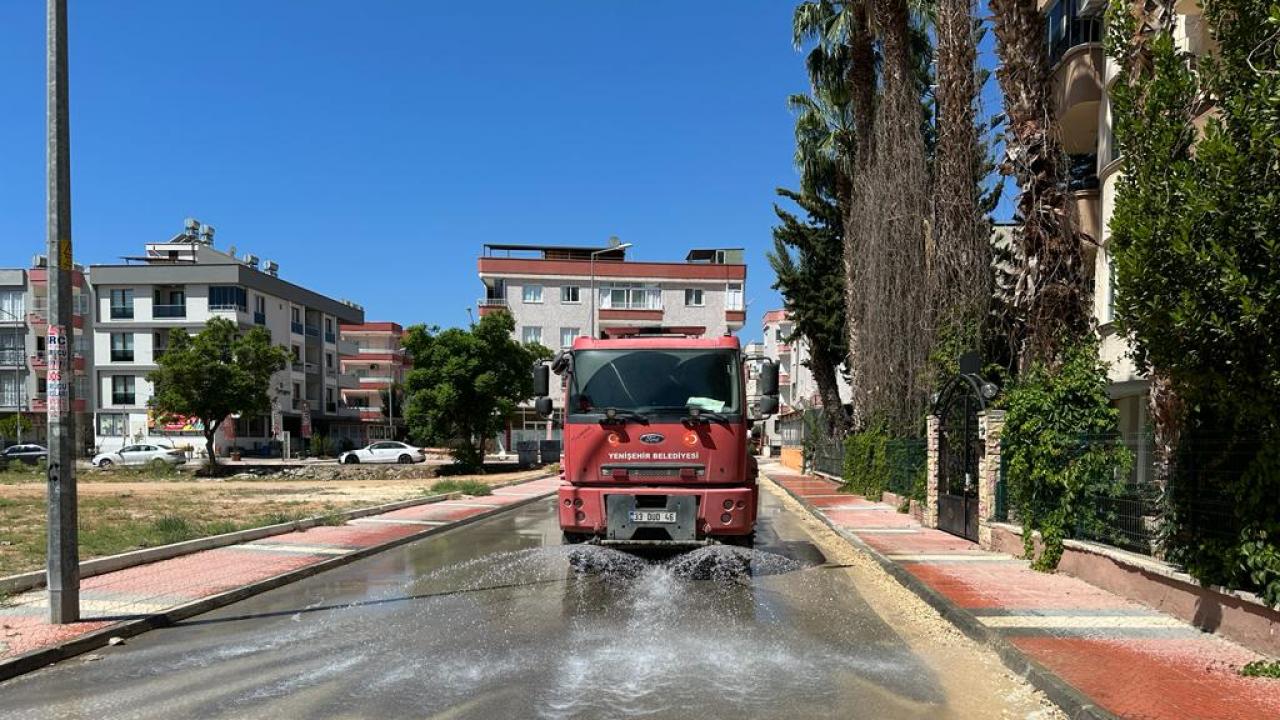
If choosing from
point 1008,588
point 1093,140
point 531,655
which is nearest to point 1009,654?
point 1008,588

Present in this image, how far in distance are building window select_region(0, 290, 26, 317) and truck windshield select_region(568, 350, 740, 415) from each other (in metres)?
67.1

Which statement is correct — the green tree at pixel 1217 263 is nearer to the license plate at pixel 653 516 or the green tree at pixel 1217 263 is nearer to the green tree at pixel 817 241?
the license plate at pixel 653 516

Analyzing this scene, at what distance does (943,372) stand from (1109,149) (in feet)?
17.1

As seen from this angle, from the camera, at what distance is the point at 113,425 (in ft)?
192

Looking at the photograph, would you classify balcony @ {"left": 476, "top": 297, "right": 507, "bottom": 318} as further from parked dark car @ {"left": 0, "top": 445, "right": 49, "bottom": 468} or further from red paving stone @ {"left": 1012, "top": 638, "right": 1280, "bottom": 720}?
red paving stone @ {"left": 1012, "top": 638, "right": 1280, "bottom": 720}

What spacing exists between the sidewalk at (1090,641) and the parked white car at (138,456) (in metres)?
44.6

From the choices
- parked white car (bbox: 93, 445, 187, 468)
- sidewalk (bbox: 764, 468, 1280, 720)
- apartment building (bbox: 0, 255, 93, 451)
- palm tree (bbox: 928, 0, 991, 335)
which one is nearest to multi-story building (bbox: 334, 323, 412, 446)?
apartment building (bbox: 0, 255, 93, 451)

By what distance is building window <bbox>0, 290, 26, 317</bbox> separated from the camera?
204ft

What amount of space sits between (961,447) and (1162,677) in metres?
9.31

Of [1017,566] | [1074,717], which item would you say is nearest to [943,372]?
[1017,566]

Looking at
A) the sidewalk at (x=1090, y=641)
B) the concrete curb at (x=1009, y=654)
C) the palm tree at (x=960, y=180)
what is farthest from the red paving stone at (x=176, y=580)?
the palm tree at (x=960, y=180)

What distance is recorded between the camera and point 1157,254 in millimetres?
6434

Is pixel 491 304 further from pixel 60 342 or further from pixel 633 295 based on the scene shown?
pixel 60 342

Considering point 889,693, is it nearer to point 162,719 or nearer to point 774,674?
point 774,674
